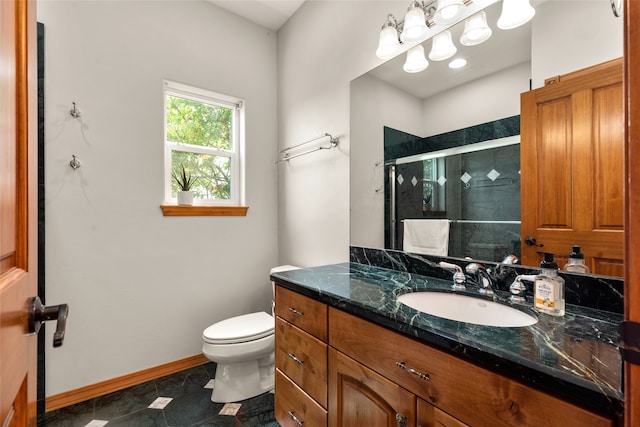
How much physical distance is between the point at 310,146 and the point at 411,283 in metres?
1.31

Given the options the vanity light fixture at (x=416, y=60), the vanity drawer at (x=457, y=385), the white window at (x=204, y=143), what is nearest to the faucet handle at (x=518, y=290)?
the vanity drawer at (x=457, y=385)

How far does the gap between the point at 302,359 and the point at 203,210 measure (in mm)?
1375

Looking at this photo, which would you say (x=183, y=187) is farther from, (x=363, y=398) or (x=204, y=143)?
(x=363, y=398)

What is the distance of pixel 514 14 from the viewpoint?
44.4 inches

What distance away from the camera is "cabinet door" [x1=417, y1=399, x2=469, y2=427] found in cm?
73

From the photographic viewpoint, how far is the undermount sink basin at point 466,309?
0.96 metres

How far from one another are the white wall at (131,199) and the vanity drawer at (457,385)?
157cm

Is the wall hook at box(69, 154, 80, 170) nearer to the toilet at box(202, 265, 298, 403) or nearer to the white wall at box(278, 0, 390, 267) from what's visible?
the toilet at box(202, 265, 298, 403)

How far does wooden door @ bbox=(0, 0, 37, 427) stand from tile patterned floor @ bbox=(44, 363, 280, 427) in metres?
1.24

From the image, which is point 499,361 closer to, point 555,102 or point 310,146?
point 555,102

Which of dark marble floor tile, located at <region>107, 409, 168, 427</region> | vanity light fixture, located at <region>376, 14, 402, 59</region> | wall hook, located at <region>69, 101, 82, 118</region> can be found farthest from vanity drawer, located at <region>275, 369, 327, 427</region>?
wall hook, located at <region>69, 101, 82, 118</region>

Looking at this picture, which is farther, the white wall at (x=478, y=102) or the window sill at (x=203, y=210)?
the window sill at (x=203, y=210)

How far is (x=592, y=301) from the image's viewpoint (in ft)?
3.03

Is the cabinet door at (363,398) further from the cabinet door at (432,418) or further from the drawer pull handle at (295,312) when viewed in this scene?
the drawer pull handle at (295,312)
